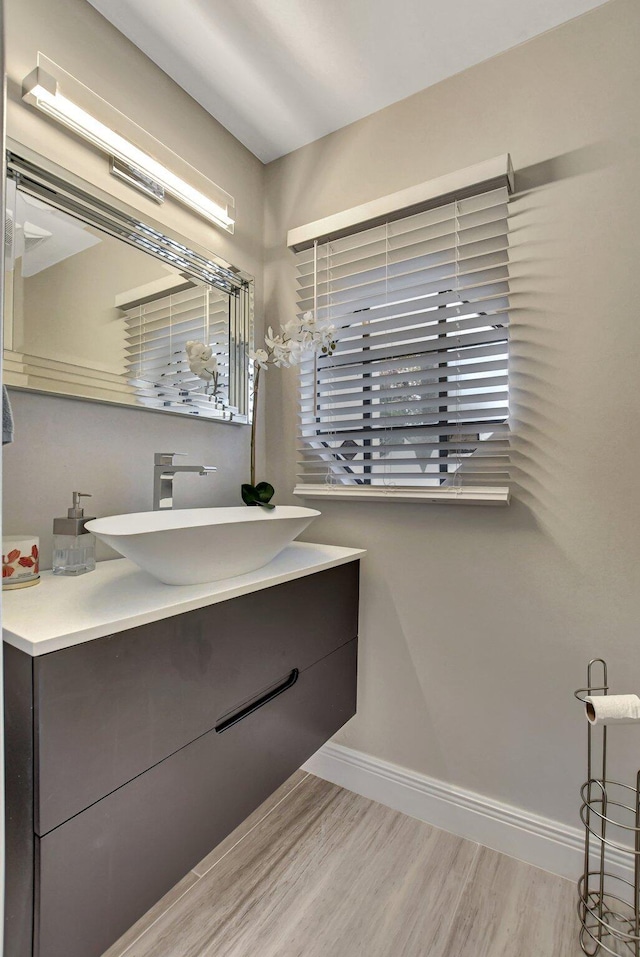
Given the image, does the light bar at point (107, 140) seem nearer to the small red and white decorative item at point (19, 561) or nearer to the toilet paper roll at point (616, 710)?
the small red and white decorative item at point (19, 561)

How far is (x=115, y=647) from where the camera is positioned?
811 millimetres

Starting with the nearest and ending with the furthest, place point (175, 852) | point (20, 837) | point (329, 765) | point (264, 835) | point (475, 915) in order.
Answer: point (20, 837) < point (175, 852) < point (475, 915) < point (264, 835) < point (329, 765)

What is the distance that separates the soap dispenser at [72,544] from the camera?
1093 mm

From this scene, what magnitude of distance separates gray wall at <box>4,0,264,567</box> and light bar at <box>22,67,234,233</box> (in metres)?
0.03

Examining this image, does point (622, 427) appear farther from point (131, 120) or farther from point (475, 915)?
point (131, 120)

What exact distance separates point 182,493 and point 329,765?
1.08 meters

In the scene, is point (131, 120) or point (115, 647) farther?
point (131, 120)

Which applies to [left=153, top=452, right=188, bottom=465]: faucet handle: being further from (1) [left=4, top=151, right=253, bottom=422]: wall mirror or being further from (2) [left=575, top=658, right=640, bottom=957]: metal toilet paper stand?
(2) [left=575, top=658, right=640, bottom=957]: metal toilet paper stand

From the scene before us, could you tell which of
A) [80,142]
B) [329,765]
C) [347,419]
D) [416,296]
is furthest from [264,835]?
[80,142]

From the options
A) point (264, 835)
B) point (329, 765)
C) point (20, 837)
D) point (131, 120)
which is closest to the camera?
point (20, 837)

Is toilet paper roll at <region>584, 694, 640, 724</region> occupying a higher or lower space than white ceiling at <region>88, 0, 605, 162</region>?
lower

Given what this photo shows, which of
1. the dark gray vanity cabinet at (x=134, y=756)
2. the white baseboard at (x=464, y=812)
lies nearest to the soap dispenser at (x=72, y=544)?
the dark gray vanity cabinet at (x=134, y=756)

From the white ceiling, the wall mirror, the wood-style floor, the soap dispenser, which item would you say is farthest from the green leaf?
the white ceiling

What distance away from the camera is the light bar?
1.11 m
